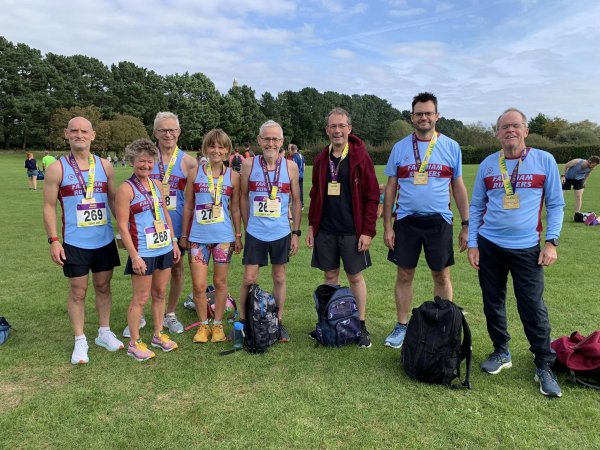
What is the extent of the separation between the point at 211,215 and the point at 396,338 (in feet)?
7.33

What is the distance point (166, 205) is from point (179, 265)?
755 mm

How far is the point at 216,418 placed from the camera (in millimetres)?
3018

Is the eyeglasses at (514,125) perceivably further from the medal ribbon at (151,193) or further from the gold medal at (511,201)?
the medal ribbon at (151,193)

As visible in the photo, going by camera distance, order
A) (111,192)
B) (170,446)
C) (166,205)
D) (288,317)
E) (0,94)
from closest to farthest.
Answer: (170,446) < (111,192) < (166,205) < (288,317) < (0,94)

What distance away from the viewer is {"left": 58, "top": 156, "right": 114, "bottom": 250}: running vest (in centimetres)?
378

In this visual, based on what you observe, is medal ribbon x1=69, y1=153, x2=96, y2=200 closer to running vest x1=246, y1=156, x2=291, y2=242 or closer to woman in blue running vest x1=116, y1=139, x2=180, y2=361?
woman in blue running vest x1=116, y1=139, x2=180, y2=361

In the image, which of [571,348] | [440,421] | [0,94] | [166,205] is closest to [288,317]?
[166,205]

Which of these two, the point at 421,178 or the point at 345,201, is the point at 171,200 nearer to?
the point at 345,201

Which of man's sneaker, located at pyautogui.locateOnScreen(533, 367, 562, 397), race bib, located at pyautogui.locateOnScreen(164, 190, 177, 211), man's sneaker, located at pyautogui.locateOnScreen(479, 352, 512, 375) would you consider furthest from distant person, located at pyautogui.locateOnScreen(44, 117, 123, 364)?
man's sneaker, located at pyautogui.locateOnScreen(533, 367, 562, 397)

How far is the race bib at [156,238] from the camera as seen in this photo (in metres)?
3.88

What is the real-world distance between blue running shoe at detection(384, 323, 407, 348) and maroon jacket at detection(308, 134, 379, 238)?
1022mm

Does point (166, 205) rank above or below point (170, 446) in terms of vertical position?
above

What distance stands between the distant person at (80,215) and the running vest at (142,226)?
33 cm

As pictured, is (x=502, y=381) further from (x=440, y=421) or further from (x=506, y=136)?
(x=506, y=136)
